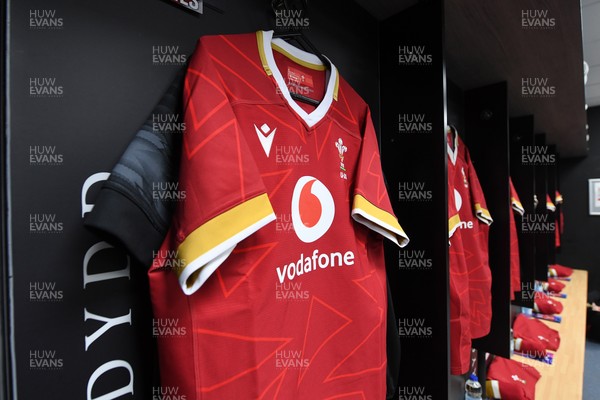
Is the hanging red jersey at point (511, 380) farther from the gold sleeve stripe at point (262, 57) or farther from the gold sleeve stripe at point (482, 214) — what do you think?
the gold sleeve stripe at point (262, 57)

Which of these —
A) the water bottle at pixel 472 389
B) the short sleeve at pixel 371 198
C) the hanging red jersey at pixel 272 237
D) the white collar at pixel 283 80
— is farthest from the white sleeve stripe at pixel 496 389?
the white collar at pixel 283 80

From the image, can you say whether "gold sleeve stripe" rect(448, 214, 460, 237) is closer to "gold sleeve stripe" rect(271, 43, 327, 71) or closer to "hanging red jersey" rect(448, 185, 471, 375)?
"hanging red jersey" rect(448, 185, 471, 375)

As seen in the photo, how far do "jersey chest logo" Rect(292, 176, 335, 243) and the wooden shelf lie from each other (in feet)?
5.96

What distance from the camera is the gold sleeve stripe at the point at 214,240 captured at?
0.35 m

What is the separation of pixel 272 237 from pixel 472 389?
1.68 m

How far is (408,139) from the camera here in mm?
854

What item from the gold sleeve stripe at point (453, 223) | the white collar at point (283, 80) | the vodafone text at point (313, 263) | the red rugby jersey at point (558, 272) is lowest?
the red rugby jersey at point (558, 272)

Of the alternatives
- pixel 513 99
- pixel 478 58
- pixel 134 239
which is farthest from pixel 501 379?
pixel 134 239

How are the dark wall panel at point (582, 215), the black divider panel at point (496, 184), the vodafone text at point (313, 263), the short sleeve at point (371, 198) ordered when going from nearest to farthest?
the vodafone text at point (313, 263)
the short sleeve at point (371, 198)
the black divider panel at point (496, 184)
the dark wall panel at point (582, 215)

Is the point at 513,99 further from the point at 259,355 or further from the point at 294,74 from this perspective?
the point at 259,355

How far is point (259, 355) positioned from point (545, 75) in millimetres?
1645

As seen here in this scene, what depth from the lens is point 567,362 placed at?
1.86 m

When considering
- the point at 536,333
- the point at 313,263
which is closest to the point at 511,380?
the point at 536,333

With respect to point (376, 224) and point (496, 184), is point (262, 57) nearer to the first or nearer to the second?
point (376, 224)
